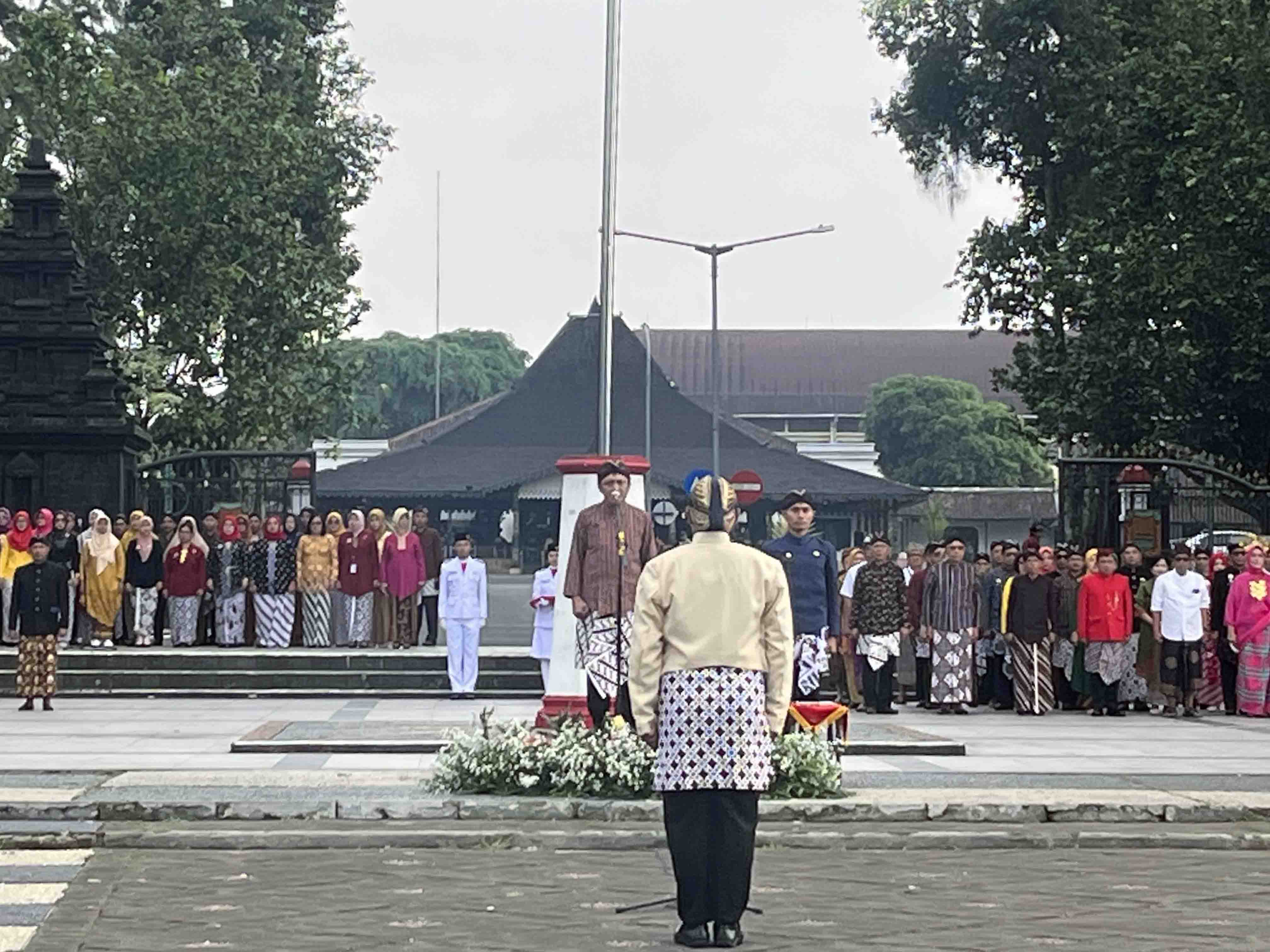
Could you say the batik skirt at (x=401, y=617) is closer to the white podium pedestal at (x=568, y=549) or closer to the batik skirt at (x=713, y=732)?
the white podium pedestal at (x=568, y=549)

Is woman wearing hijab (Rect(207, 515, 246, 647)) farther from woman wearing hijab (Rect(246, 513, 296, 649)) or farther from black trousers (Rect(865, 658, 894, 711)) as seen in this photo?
black trousers (Rect(865, 658, 894, 711))

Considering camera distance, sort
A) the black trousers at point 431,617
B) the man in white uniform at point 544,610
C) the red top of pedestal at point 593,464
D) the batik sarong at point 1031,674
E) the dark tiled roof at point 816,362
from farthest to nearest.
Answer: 1. the dark tiled roof at point 816,362
2. the black trousers at point 431,617
3. the man in white uniform at point 544,610
4. the batik sarong at point 1031,674
5. the red top of pedestal at point 593,464

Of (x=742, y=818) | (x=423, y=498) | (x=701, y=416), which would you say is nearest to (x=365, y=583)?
(x=742, y=818)

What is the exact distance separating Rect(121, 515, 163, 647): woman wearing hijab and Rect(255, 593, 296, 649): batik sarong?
1.12 metres

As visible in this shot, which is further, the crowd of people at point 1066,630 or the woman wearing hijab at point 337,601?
the woman wearing hijab at point 337,601

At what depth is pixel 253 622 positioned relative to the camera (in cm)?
2533

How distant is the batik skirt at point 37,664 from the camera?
2031 centimetres

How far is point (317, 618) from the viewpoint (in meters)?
25.2

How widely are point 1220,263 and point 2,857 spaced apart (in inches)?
887

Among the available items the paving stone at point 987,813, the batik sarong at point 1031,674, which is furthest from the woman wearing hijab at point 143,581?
the paving stone at point 987,813

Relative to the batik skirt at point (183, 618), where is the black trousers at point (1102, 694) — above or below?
below

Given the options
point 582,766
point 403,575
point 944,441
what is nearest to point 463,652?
point 403,575

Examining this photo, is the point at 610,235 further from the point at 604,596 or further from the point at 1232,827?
the point at 1232,827

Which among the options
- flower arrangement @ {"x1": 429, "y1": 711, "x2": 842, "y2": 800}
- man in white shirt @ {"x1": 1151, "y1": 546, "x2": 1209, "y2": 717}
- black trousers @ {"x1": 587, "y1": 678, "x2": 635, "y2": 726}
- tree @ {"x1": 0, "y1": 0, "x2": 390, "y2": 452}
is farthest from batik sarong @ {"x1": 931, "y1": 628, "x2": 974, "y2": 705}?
tree @ {"x1": 0, "y1": 0, "x2": 390, "y2": 452}
